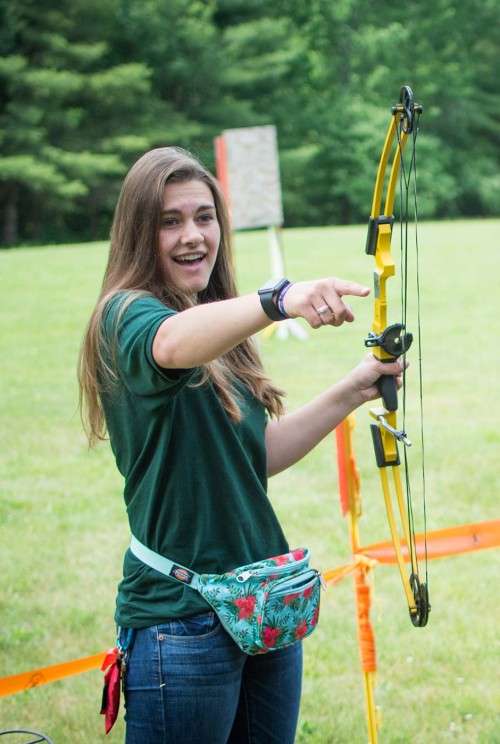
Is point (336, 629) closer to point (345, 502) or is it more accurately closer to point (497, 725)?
point (497, 725)

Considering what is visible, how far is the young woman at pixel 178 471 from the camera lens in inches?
67.3

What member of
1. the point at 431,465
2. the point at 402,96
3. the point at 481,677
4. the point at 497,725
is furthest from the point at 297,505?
the point at 402,96

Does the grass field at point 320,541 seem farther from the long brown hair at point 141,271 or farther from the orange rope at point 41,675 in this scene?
the long brown hair at point 141,271

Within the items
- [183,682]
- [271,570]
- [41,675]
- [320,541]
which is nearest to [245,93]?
[320,541]

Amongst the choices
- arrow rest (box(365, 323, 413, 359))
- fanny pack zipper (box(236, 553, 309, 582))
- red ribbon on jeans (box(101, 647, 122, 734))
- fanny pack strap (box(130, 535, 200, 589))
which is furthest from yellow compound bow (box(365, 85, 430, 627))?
red ribbon on jeans (box(101, 647, 122, 734))

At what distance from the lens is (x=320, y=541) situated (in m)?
5.30

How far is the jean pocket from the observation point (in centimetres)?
171

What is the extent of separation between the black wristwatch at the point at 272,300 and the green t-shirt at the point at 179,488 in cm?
27

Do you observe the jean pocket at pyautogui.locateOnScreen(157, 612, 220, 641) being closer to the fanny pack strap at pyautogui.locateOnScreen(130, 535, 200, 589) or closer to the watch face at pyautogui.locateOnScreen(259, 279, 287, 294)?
the fanny pack strap at pyautogui.locateOnScreen(130, 535, 200, 589)

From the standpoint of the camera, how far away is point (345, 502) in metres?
3.00

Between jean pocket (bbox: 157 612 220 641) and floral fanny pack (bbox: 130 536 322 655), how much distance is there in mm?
19

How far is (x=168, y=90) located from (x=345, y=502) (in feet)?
102

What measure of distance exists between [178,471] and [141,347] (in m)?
0.29

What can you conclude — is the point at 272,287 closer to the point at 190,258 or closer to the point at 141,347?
the point at 141,347
